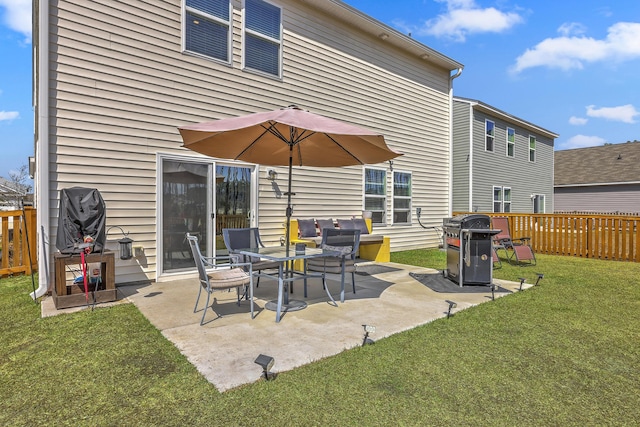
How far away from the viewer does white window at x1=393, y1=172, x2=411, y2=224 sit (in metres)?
9.19

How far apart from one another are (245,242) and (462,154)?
448 inches

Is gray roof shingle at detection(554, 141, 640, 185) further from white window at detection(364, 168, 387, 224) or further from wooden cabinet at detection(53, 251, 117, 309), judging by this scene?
wooden cabinet at detection(53, 251, 117, 309)

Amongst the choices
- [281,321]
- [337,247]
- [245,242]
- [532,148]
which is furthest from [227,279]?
[532,148]

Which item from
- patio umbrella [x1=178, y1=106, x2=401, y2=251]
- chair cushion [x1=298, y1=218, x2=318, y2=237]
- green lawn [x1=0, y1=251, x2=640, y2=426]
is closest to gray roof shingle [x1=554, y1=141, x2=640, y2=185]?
chair cushion [x1=298, y1=218, x2=318, y2=237]

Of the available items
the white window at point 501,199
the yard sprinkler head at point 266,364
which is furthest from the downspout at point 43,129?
the white window at point 501,199

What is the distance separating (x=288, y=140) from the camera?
4320 mm

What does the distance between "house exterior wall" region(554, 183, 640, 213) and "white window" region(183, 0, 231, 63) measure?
2193 centimetres

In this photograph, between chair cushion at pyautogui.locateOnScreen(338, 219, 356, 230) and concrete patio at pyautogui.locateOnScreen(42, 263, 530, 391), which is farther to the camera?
chair cushion at pyautogui.locateOnScreen(338, 219, 356, 230)

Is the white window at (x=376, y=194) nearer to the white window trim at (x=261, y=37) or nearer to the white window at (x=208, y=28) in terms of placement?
the white window trim at (x=261, y=37)

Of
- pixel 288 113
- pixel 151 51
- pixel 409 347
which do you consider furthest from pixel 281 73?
pixel 409 347

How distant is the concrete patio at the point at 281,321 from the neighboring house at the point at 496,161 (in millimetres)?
9115

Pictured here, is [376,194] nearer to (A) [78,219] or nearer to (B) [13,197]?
(A) [78,219]

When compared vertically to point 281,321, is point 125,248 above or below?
above

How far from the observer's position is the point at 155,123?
5.46 m
